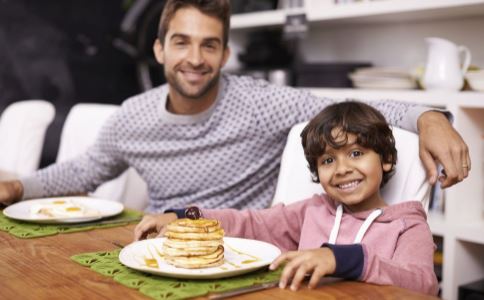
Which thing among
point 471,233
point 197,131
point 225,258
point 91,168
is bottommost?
point 471,233

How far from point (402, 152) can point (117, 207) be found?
2.49ft

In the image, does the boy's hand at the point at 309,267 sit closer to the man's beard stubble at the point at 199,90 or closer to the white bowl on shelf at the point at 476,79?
the man's beard stubble at the point at 199,90

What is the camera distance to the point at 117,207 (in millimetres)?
1763

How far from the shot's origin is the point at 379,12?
2.71m

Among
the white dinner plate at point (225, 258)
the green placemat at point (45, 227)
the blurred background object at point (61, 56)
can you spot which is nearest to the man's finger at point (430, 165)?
the white dinner plate at point (225, 258)

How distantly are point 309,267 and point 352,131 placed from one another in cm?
45

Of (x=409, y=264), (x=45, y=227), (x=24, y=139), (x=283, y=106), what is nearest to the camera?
(x=409, y=264)

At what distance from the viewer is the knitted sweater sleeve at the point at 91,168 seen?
6.84 feet

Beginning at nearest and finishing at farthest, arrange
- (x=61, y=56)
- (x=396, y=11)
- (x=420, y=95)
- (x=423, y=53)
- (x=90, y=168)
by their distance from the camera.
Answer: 1. (x=90, y=168)
2. (x=420, y=95)
3. (x=396, y=11)
4. (x=423, y=53)
5. (x=61, y=56)

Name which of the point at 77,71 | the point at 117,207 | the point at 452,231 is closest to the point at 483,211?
the point at 452,231

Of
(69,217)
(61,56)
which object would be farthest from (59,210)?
(61,56)

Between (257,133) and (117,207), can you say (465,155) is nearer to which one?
(257,133)

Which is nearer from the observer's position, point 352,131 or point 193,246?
point 193,246

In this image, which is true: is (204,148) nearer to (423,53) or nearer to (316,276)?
(316,276)
